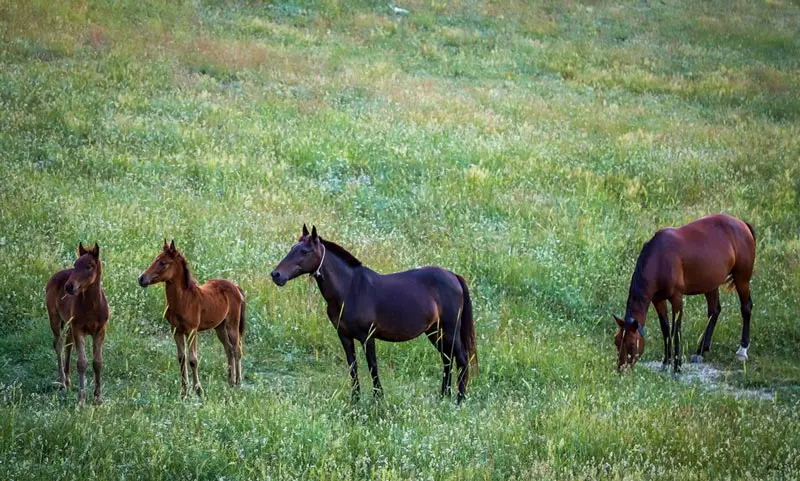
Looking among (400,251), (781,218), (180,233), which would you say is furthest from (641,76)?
(180,233)

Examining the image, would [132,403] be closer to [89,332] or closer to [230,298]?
[89,332]

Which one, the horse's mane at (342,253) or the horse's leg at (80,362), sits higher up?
the horse's mane at (342,253)

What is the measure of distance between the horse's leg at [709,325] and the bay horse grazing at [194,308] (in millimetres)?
6581

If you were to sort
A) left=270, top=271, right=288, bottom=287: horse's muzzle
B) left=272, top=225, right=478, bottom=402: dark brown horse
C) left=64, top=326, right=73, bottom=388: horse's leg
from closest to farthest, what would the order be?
left=270, top=271, right=288, bottom=287: horse's muzzle
left=272, top=225, right=478, bottom=402: dark brown horse
left=64, top=326, right=73, bottom=388: horse's leg

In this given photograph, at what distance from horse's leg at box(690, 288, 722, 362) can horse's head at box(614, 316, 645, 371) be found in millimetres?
1848

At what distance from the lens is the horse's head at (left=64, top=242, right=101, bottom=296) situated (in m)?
8.77

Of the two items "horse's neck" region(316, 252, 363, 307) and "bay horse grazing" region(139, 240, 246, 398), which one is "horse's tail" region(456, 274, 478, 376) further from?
"bay horse grazing" region(139, 240, 246, 398)

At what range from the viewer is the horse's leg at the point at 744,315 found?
12.9 metres

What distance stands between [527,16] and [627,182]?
20.3 metres

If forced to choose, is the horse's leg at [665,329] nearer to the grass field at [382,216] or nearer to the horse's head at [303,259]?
the grass field at [382,216]

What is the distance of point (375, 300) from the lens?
9617mm

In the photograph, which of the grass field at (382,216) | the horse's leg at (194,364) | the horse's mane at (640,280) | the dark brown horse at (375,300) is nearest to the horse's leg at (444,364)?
the dark brown horse at (375,300)

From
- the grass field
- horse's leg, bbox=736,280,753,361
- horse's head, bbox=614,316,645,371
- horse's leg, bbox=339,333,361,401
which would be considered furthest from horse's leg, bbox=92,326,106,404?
horse's leg, bbox=736,280,753,361

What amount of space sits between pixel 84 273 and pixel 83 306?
52cm
